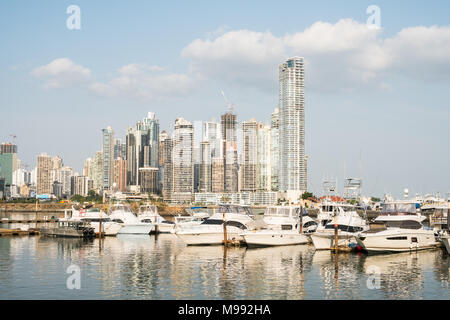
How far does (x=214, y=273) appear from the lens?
3938 centimetres

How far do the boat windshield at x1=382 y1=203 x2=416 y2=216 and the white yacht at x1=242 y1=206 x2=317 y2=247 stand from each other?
9.84 metres

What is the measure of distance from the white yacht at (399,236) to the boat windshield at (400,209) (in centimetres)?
47

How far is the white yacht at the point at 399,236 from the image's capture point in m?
49.2

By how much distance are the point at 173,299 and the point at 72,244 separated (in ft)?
108

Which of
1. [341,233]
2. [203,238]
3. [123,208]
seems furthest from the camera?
[123,208]

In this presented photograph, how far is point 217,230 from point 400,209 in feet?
68.0

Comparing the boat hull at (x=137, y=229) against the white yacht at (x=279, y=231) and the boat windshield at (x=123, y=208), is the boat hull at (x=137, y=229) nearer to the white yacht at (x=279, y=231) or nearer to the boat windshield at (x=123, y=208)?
the boat windshield at (x=123, y=208)

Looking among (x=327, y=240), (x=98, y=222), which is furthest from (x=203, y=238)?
(x=98, y=222)

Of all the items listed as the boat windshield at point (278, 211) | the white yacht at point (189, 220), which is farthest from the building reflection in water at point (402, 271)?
the white yacht at point (189, 220)

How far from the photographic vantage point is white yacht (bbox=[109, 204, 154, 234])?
239ft

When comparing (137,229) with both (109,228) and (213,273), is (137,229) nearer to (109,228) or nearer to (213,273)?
(109,228)

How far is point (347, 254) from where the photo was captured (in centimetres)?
5009
